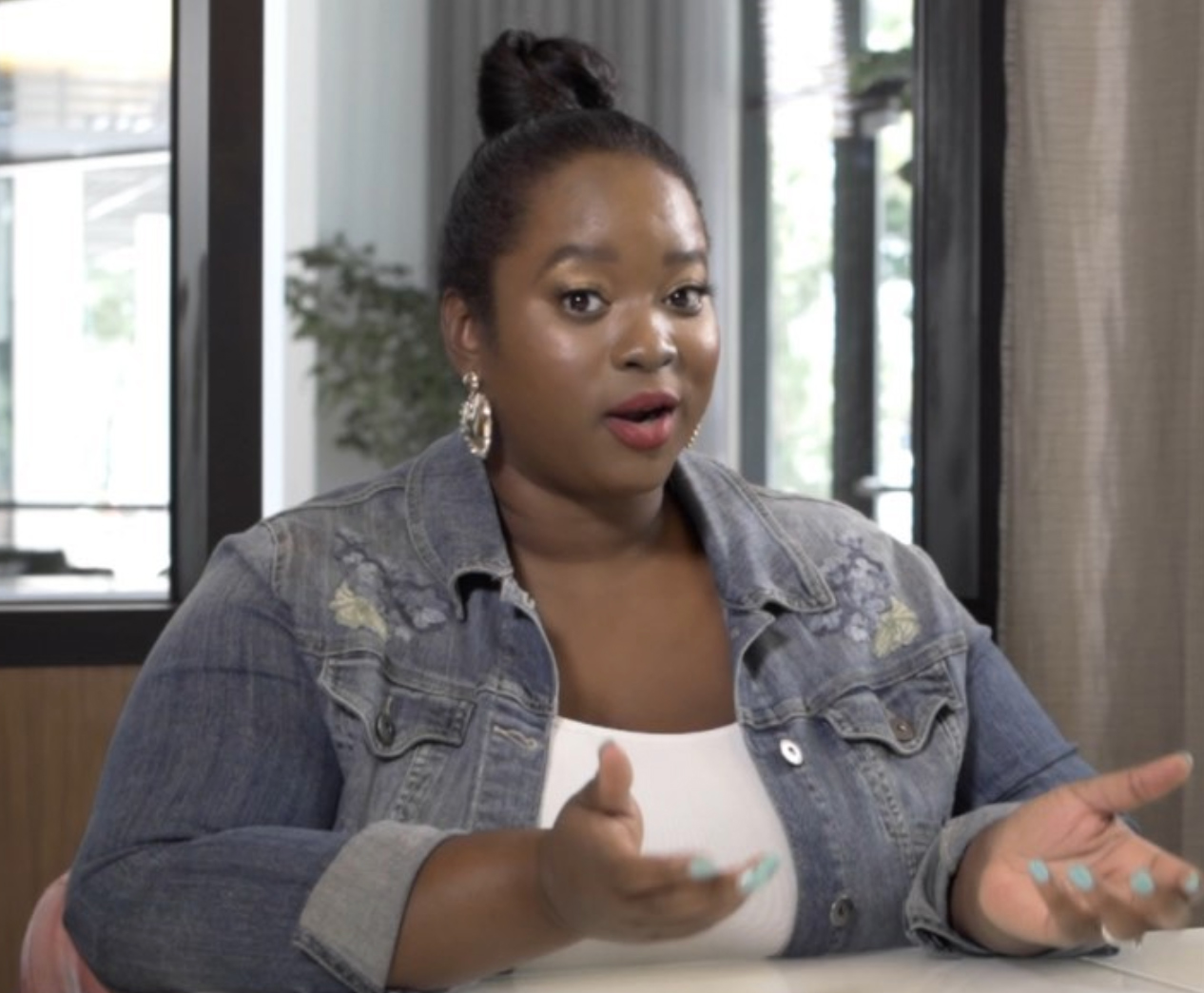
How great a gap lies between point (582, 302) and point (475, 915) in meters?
0.54

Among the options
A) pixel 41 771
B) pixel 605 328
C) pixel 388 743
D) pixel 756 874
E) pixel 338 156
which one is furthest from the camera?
pixel 338 156

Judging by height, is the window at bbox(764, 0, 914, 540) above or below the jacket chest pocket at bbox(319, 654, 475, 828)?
above

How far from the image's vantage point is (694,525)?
1725 millimetres

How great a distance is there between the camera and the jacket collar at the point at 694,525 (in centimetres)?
158

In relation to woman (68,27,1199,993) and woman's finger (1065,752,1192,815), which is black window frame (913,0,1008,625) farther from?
woman's finger (1065,752,1192,815)

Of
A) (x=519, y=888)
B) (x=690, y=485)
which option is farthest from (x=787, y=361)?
(x=519, y=888)

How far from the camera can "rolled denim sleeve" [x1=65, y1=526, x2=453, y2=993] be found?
1.29m

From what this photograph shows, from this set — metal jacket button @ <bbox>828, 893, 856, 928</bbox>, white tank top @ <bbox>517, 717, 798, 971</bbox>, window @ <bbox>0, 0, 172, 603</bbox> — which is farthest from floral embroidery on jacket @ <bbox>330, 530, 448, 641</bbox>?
window @ <bbox>0, 0, 172, 603</bbox>

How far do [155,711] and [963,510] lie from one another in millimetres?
1595

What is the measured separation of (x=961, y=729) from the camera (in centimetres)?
159

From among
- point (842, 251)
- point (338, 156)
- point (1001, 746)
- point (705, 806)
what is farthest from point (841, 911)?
point (338, 156)

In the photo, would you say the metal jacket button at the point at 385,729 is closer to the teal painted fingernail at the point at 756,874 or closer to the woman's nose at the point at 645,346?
the woman's nose at the point at 645,346

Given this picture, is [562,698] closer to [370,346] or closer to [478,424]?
[478,424]

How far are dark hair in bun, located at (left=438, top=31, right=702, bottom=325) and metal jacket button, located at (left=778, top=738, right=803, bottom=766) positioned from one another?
0.42m
